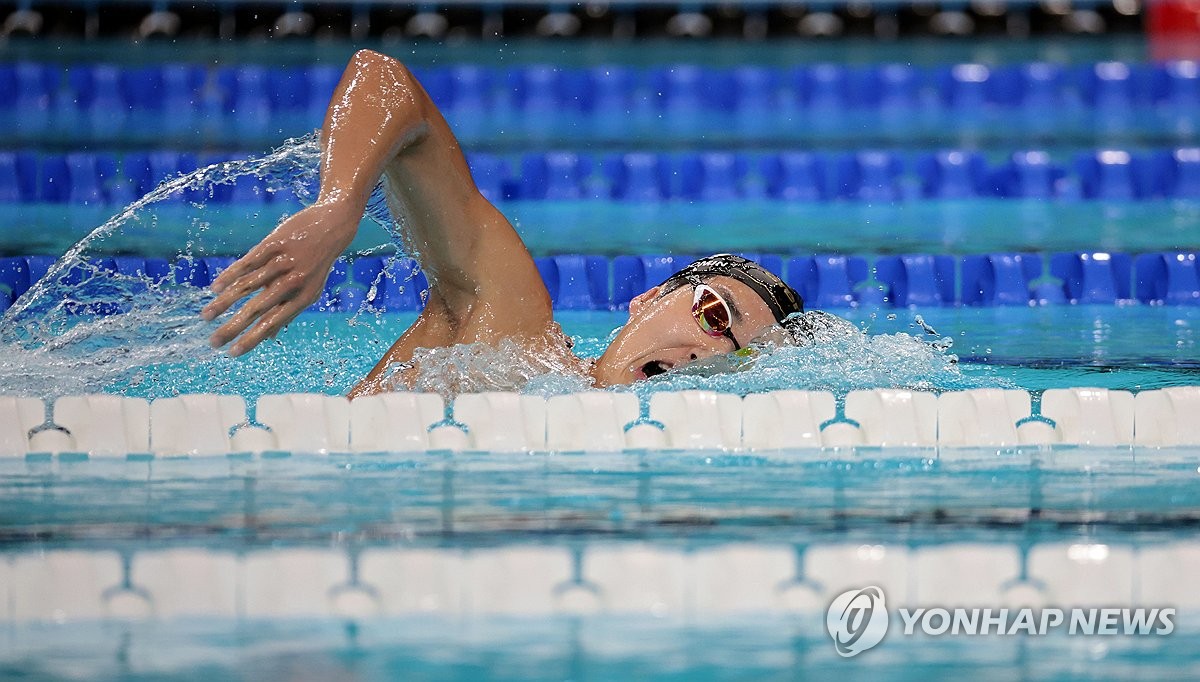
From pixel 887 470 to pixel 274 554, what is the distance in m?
1.16

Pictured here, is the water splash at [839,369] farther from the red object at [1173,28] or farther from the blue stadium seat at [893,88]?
the red object at [1173,28]

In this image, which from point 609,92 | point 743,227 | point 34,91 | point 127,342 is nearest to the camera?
point 127,342

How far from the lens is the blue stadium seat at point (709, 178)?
21.7ft

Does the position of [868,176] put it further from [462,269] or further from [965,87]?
[462,269]

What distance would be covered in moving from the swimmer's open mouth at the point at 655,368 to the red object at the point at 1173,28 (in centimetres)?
684

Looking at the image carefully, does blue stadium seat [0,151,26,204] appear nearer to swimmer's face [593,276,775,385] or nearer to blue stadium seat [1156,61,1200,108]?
swimmer's face [593,276,775,385]

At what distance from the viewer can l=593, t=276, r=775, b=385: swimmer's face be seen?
2.82 meters

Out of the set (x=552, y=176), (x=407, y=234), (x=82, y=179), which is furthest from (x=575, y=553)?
(x=82, y=179)

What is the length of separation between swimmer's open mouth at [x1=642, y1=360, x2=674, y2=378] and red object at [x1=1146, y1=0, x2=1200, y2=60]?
6.84 metres

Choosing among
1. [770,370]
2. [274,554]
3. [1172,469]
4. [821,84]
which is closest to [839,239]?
[821,84]

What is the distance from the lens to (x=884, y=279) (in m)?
5.34

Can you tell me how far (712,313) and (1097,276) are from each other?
9.86ft

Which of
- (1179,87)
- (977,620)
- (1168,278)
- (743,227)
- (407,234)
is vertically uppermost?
(1179,87)

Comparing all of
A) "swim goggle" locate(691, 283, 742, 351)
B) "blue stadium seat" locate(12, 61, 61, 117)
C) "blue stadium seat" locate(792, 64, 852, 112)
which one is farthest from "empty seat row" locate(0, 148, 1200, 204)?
"swim goggle" locate(691, 283, 742, 351)
